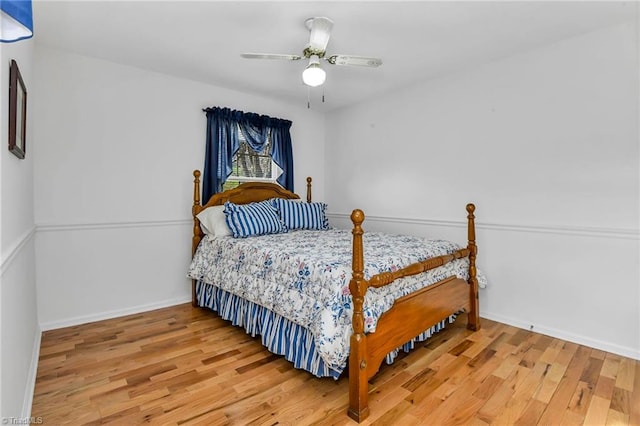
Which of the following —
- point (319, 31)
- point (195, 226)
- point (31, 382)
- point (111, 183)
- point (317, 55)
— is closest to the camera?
point (31, 382)

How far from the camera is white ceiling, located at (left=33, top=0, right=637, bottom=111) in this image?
7.14ft

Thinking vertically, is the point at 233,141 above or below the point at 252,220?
above

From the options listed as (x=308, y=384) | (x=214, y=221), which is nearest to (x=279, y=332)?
(x=308, y=384)

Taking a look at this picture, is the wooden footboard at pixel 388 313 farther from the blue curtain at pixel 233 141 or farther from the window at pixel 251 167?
the window at pixel 251 167

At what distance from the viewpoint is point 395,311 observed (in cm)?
200

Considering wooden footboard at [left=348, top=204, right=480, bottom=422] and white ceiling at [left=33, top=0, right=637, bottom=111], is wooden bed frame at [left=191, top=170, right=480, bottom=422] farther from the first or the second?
white ceiling at [left=33, top=0, right=637, bottom=111]

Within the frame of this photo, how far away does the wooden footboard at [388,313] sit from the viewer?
1.74 meters

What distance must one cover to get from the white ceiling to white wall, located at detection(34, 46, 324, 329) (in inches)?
11.4

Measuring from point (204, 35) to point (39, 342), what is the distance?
2644 millimetres

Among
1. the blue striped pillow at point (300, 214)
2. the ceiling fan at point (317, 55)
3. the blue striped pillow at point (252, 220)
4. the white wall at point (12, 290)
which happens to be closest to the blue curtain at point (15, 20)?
the white wall at point (12, 290)

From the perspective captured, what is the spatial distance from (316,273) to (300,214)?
1.67 meters

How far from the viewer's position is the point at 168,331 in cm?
279

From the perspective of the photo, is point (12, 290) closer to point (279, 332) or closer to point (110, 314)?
point (279, 332)

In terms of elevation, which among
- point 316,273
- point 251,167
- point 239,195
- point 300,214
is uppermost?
point 251,167
